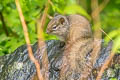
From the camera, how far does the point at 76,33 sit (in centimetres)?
523

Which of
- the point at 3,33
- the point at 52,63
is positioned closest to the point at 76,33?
the point at 52,63

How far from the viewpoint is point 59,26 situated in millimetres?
5410

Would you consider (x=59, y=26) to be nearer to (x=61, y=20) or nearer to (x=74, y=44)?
(x=61, y=20)

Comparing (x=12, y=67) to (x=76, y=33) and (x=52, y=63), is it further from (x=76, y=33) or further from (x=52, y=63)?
(x=76, y=33)

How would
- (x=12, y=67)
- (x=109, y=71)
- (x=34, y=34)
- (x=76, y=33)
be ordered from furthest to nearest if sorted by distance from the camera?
(x=34, y=34) → (x=76, y=33) → (x=12, y=67) → (x=109, y=71)

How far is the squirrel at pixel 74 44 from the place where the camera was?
14.7ft

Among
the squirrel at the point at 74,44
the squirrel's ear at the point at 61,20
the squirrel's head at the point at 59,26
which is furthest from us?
the squirrel's ear at the point at 61,20

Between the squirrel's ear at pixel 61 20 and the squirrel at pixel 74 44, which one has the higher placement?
the squirrel's ear at pixel 61 20

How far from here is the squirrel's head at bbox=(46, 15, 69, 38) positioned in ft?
17.2

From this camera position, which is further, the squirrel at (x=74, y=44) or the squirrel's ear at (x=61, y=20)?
the squirrel's ear at (x=61, y=20)

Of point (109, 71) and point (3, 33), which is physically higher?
point (3, 33)

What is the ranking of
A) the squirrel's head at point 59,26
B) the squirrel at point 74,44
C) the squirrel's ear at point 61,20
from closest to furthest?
the squirrel at point 74,44, the squirrel's head at point 59,26, the squirrel's ear at point 61,20

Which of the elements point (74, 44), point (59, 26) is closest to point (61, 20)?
point (59, 26)

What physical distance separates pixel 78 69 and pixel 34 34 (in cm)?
186
